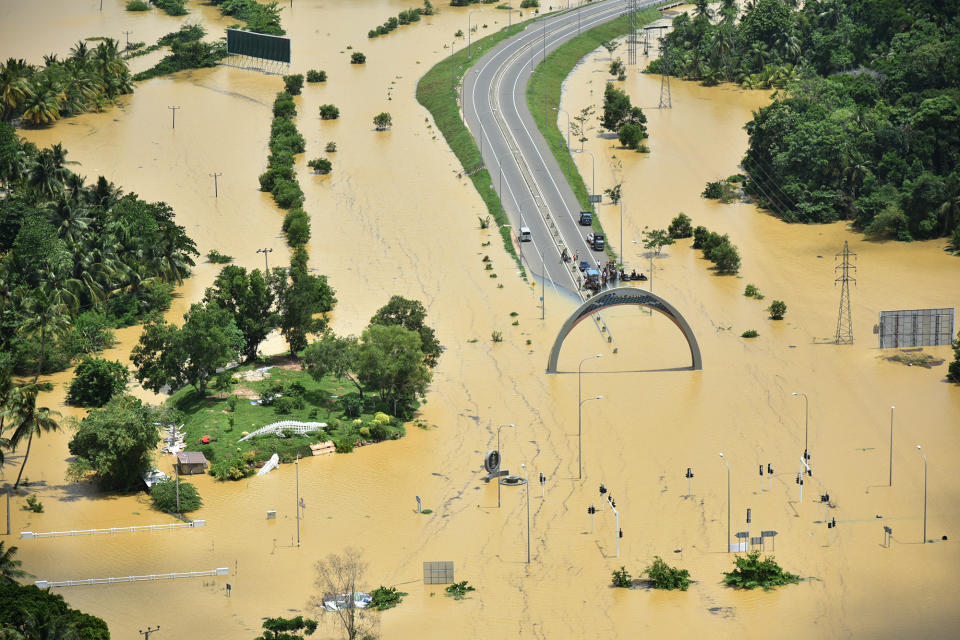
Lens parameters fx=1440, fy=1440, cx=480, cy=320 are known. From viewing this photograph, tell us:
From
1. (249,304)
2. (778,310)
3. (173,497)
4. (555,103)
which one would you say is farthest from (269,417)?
(555,103)

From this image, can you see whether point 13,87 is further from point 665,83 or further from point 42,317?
point 665,83

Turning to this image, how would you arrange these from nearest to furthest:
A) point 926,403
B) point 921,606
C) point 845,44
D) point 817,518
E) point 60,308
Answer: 1. point 921,606
2. point 817,518
3. point 926,403
4. point 60,308
5. point 845,44

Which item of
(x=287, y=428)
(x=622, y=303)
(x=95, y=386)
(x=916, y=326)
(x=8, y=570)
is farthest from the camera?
(x=916, y=326)

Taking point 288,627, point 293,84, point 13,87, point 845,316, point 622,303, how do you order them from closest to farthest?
1. point 288,627
2. point 622,303
3. point 845,316
4. point 13,87
5. point 293,84

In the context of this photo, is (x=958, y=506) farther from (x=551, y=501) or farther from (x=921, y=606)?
(x=551, y=501)

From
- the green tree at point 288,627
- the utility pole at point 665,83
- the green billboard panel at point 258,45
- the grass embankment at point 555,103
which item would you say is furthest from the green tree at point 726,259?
the green billboard panel at point 258,45

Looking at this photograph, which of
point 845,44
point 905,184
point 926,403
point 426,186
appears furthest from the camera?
point 845,44

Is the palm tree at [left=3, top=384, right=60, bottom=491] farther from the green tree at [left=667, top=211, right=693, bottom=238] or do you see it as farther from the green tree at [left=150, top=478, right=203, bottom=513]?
the green tree at [left=667, top=211, right=693, bottom=238]

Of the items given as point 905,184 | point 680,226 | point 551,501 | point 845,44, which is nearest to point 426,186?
point 680,226

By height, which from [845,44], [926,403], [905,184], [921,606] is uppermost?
[845,44]
